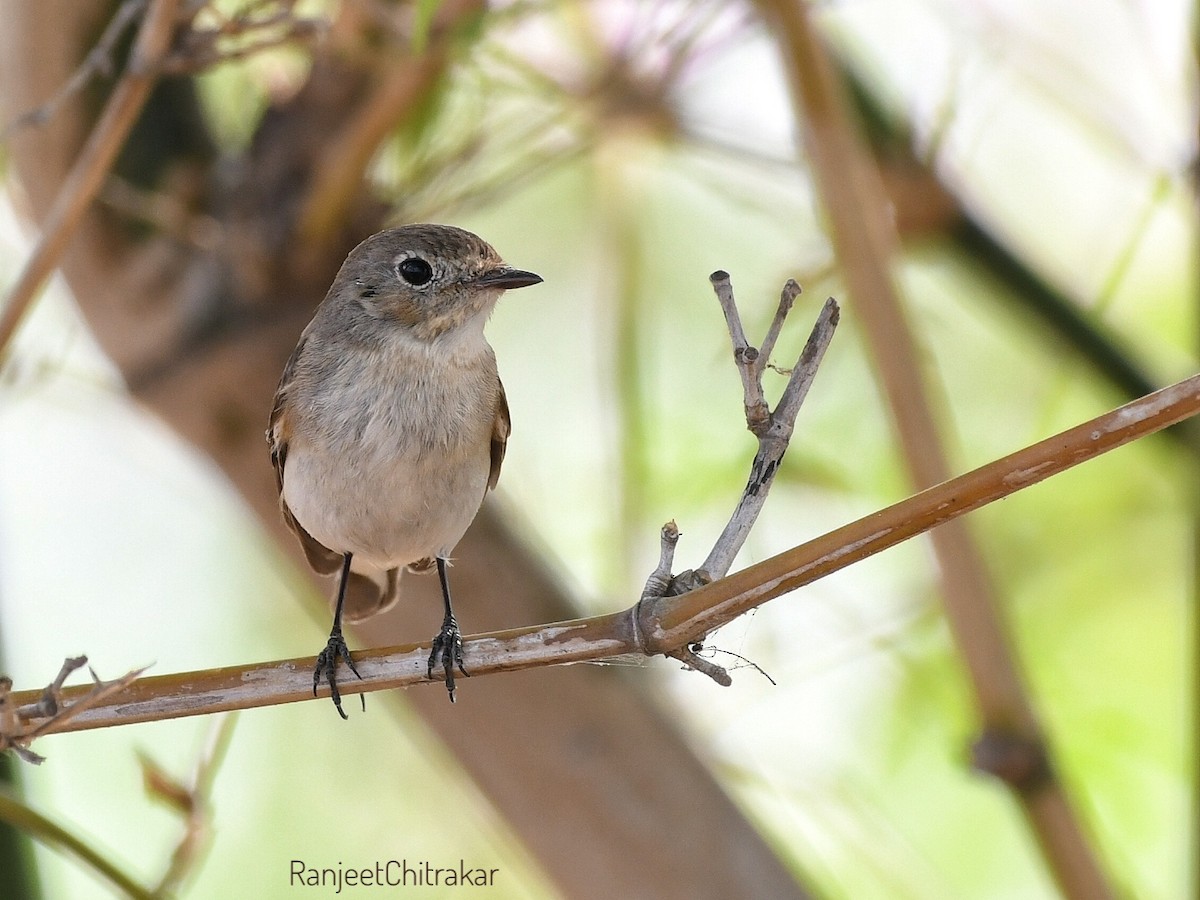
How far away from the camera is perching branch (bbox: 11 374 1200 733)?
1409 millimetres

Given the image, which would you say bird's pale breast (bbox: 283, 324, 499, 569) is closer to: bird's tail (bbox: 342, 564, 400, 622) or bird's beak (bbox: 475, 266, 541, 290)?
bird's beak (bbox: 475, 266, 541, 290)

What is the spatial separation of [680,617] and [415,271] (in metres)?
1.48

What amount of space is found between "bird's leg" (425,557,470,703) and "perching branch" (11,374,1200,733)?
61 mm

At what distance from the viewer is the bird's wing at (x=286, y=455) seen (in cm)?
283

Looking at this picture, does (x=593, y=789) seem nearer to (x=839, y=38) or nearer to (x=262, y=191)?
(x=262, y=191)

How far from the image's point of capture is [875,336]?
2.61 metres

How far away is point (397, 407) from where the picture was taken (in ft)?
8.75

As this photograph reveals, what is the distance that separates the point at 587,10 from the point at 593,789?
1969mm

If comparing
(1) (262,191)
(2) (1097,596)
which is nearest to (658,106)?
(1) (262,191)

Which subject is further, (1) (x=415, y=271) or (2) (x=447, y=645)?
(1) (x=415, y=271)

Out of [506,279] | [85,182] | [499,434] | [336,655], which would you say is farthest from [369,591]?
[85,182]

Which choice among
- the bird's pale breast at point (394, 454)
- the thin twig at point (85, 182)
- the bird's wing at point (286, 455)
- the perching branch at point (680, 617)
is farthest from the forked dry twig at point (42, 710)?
the bird's wing at point (286, 455)

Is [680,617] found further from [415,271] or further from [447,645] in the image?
[415,271]

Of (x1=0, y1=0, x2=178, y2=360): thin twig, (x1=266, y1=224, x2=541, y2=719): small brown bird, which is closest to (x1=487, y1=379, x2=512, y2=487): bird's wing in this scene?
(x1=266, y1=224, x2=541, y2=719): small brown bird
